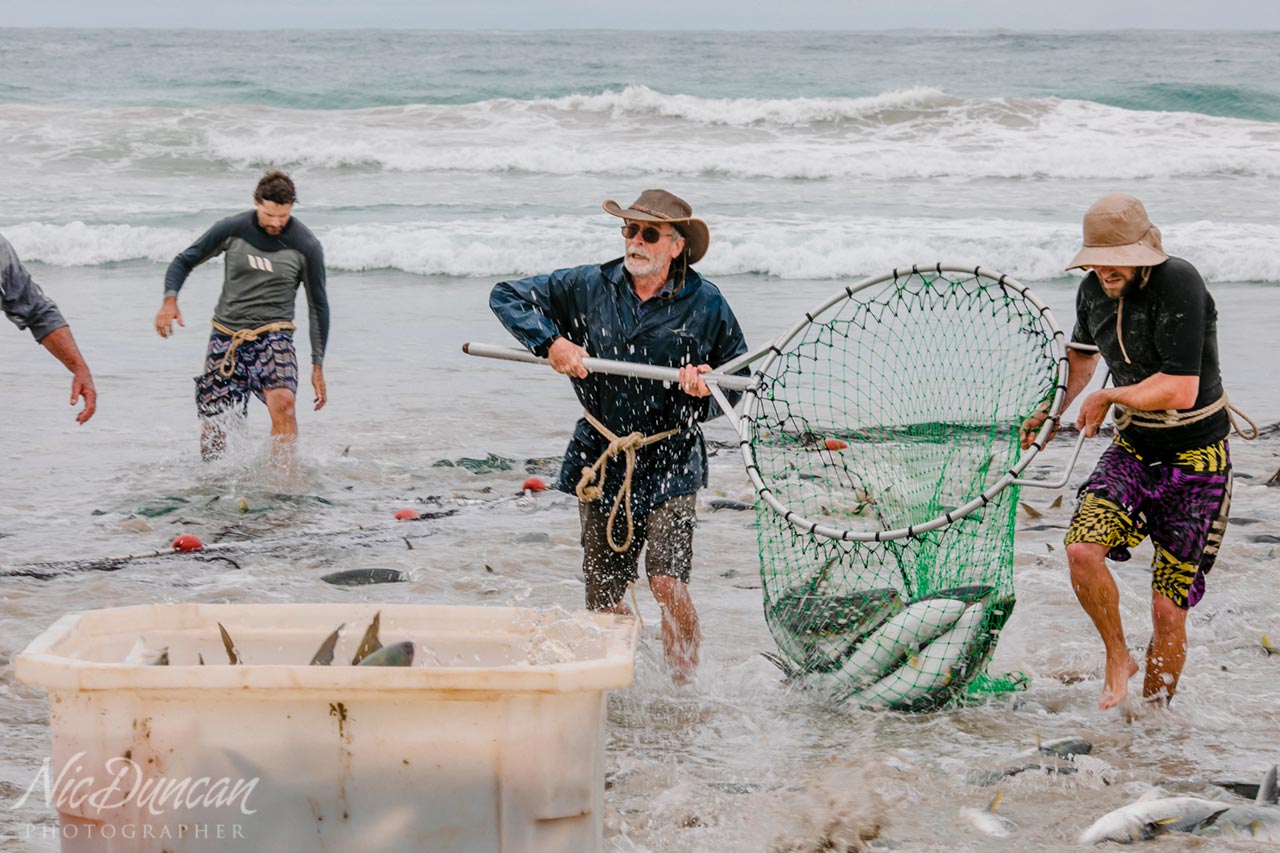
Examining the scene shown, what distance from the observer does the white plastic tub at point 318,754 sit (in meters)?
2.80

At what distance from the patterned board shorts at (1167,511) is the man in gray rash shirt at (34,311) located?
3945mm

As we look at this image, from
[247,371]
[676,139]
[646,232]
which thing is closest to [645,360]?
[646,232]

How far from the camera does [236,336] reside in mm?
7668

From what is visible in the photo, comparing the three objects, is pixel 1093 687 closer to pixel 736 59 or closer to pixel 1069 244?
pixel 1069 244

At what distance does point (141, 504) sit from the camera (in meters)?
7.52

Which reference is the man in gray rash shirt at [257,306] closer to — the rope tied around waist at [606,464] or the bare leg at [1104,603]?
the rope tied around waist at [606,464]

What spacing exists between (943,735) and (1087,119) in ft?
86.3

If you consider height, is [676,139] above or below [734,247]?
above

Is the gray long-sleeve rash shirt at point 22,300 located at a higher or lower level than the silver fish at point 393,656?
higher

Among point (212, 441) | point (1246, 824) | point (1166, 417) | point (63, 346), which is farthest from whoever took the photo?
point (212, 441)

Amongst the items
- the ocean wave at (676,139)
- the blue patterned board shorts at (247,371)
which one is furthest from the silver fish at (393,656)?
the ocean wave at (676,139)

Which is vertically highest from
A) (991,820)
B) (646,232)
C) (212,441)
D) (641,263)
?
(646,232)

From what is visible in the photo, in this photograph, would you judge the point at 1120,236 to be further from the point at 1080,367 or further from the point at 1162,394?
the point at 1080,367

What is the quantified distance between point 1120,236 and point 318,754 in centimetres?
292
